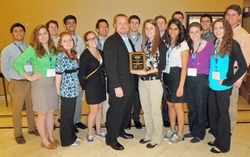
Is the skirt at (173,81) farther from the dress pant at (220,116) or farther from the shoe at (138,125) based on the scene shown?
the shoe at (138,125)

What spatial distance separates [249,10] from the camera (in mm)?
5227

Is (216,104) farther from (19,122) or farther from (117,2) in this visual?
(117,2)

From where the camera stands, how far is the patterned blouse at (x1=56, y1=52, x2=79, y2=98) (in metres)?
2.64

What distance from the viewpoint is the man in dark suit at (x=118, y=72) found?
255 cm

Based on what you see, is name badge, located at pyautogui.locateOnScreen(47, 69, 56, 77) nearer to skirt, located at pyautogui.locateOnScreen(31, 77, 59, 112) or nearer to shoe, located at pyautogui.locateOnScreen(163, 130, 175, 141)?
skirt, located at pyautogui.locateOnScreen(31, 77, 59, 112)

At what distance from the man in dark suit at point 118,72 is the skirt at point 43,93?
2.47 feet

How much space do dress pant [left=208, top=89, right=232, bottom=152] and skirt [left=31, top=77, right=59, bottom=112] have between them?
2014 millimetres

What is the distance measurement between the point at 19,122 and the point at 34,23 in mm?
2788

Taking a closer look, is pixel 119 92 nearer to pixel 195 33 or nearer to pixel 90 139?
pixel 90 139

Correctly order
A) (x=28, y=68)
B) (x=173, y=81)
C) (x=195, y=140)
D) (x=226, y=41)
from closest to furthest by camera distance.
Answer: (x=226, y=41), (x=173, y=81), (x=28, y=68), (x=195, y=140)

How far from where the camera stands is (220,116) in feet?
8.66

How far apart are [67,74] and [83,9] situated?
290 cm

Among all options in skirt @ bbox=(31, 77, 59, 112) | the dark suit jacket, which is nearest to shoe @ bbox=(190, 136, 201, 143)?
the dark suit jacket

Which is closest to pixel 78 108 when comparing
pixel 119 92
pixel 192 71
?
pixel 119 92
